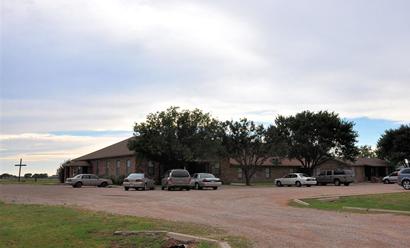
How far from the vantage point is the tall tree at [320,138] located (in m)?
62.8

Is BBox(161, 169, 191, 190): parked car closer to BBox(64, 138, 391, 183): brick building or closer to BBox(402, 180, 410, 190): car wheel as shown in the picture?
BBox(64, 138, 391, 183): brick building

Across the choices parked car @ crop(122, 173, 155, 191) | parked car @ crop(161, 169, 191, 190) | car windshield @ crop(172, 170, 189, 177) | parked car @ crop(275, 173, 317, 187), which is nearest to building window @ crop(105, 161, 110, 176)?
parked car @ crop(275, 173, 317, 187)

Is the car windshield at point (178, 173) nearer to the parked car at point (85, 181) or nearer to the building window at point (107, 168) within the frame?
the parked car at point (85, 181)

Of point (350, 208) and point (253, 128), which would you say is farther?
point (253, 128)

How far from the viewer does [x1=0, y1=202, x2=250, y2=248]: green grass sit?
12195 millimetres

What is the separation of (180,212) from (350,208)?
696 centimetres

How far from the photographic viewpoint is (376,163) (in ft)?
273

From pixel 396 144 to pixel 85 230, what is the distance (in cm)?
6898

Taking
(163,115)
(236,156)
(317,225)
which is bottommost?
(317,225)

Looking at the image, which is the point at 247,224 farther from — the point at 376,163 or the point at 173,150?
the point at 376,163

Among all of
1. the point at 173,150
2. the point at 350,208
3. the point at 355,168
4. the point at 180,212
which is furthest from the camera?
the point at 355,168

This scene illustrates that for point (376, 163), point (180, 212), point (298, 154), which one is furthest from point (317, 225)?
point (376, 163)

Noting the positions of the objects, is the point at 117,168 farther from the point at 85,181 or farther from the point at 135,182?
the point at 135,182

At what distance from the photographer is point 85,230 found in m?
13.9
